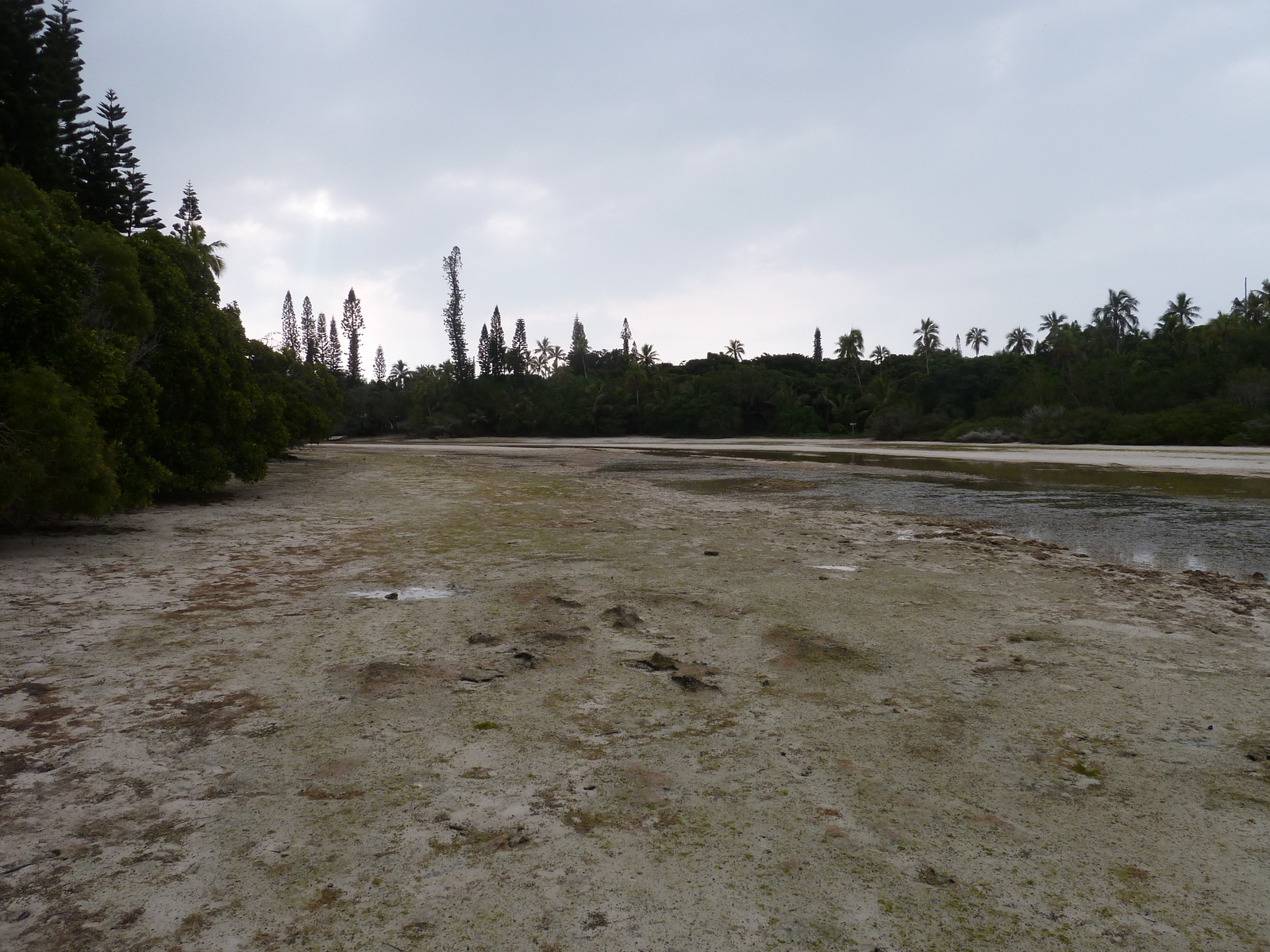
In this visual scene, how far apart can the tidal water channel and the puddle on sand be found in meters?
8.13

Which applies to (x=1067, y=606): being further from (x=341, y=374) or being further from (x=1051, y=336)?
(x=341, y=374)

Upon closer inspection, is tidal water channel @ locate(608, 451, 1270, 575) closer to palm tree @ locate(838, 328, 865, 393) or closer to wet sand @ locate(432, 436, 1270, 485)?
wet sand @ locate(432, 436, 1270, 485)

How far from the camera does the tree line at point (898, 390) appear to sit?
49281mm

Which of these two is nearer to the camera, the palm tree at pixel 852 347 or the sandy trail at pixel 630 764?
the sandy trail at pixel 630 764

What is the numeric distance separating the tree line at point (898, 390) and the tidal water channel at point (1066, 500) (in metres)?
22.6

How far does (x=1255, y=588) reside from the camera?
25.6 feet

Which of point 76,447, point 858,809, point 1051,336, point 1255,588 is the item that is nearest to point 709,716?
point 858,809

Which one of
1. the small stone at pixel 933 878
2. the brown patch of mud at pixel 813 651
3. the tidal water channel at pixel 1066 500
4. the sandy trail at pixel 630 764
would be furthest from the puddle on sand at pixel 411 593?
the tidal water channel at pixel 1066 500

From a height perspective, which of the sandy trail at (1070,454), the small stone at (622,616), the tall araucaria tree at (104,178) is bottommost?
the sandy trail at (1070,454)

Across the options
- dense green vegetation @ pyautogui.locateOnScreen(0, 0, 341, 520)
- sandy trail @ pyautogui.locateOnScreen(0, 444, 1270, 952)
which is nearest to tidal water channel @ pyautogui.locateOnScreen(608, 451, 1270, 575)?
sandy trail @ pyautogui.locateOnScreen(0, 444, 1270, 952)

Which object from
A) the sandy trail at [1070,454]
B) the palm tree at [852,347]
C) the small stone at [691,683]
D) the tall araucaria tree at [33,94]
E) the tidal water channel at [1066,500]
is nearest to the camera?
the small stone at [691,683]

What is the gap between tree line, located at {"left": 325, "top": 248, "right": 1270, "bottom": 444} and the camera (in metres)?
49.3

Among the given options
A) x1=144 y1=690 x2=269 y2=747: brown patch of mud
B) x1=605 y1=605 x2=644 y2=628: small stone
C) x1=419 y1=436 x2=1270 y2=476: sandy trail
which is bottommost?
x1=419 y1=436 x2=1270 y2=476: sandy trail

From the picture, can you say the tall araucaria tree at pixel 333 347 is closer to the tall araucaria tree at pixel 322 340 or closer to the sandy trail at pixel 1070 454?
the tall araucaria tree at pixel 322 340
